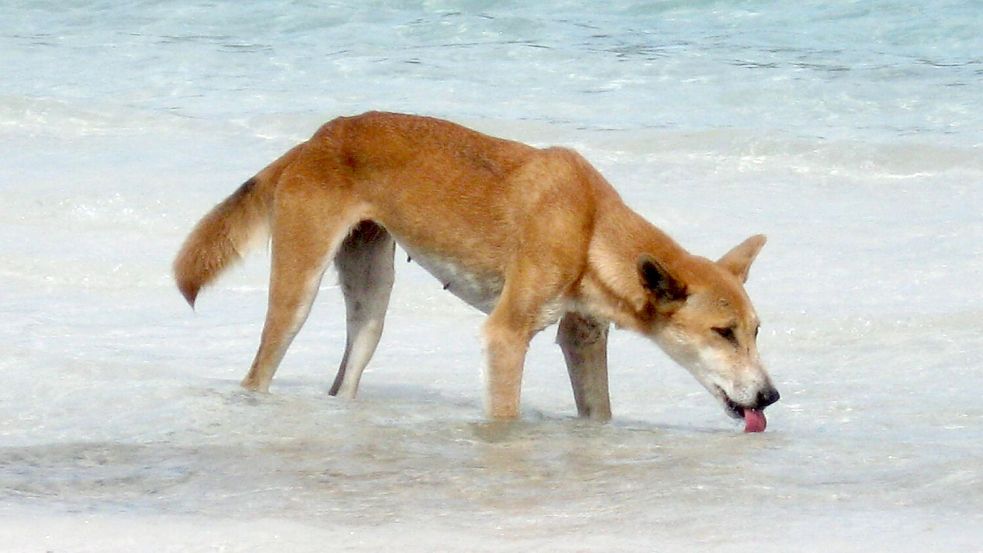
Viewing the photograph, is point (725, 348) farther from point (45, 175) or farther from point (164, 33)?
point (164, 33)

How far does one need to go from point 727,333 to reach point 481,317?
117 inches

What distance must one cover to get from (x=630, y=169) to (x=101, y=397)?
738cm

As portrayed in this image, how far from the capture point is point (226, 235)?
828 cm

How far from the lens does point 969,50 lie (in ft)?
62.3

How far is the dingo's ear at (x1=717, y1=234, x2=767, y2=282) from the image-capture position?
768cm

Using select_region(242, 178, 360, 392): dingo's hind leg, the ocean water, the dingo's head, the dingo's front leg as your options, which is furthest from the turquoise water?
select_region(242, 178, 360, 392): dingo's hind leg

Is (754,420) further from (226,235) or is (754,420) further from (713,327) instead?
(226,235)

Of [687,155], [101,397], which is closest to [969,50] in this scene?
[687,155]

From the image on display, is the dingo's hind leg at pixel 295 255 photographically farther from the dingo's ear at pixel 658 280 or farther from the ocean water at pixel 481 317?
the dingo's ear at pixel 658 280

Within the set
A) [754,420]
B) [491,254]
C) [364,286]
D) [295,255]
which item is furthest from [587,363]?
[295,255]

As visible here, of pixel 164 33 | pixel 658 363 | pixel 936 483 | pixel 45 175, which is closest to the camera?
pixel 936 483

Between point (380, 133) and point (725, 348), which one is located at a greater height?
point (380, 133)

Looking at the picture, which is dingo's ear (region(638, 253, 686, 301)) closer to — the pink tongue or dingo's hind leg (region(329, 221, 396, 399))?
the pink tongue

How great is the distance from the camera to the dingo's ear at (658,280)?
23.6 ft
